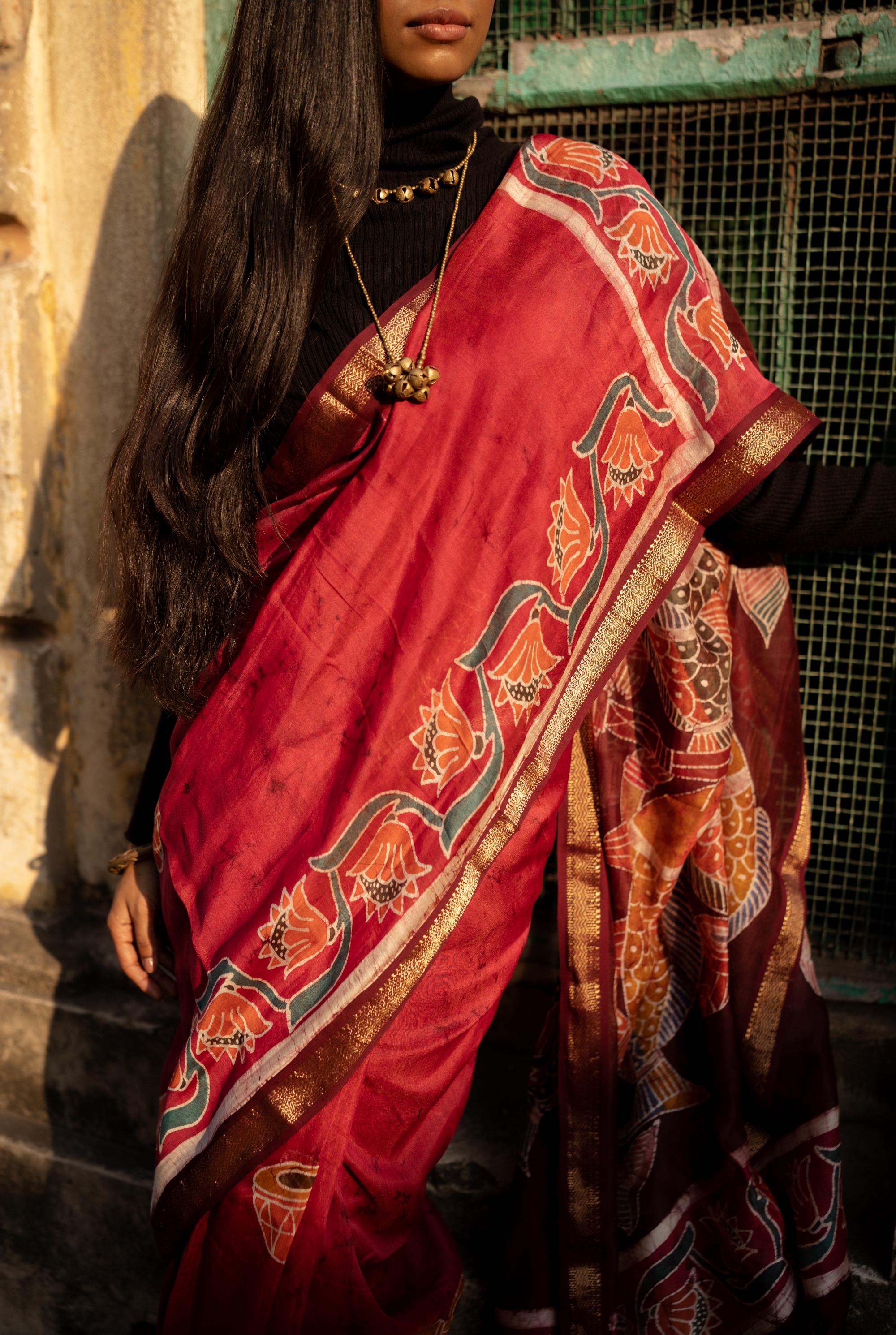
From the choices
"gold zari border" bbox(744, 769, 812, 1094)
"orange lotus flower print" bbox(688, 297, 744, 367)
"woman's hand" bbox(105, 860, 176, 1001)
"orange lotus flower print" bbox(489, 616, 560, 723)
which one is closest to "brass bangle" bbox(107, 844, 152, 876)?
"woman's hand" bbox(105, 860, 176, 1001)

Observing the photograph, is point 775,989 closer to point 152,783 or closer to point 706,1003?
point 706,1003

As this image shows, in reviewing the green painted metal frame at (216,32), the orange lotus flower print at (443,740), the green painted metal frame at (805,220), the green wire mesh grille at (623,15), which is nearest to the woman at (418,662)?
the orange lotus flower print at (443,740)

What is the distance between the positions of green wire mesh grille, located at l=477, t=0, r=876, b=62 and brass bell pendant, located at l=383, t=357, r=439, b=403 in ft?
2.61

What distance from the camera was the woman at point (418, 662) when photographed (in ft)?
3.50

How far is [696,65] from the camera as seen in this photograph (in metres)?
1.45

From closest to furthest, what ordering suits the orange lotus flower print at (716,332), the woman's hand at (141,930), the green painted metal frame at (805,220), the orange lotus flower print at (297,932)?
1. the orange lotus flower print at (297,932)
2. the orange lotus flower print at (716,332)
3. the woman's hand at (141,930)
4. the green painted metal frame at (805,220)

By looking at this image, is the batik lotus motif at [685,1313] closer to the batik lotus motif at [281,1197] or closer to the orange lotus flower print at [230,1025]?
the batik lotus motif at [281,1197]

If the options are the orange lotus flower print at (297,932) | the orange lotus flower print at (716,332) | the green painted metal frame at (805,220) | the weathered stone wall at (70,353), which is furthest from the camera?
the weathered stone wall at (70,353)

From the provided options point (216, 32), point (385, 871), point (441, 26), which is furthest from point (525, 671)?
point (216, 32)

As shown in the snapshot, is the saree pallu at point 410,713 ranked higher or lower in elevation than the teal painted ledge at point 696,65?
lower

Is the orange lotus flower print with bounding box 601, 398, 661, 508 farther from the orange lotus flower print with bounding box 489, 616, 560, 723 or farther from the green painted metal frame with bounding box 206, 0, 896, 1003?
the green painted metal frame with bounding box 206, 0, 896, 1003

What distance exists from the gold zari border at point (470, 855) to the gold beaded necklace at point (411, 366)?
0.03 meters

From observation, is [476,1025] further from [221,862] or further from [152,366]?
[152,366]

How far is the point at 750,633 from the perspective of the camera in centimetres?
136
